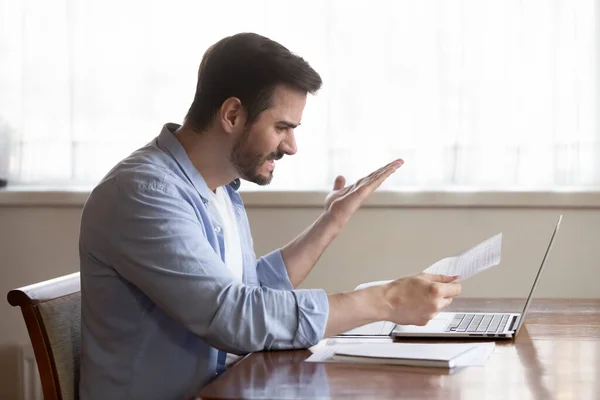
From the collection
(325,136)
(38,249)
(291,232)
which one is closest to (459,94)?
(325,136)

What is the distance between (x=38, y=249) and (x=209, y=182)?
145 cm

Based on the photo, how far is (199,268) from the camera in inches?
54.5

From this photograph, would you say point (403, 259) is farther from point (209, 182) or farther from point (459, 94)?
point (209, 182)

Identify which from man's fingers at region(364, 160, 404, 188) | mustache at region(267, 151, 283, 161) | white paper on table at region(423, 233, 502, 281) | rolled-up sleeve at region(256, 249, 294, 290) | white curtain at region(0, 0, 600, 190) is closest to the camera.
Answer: white paper on table at region(423, 233, 502, 281)

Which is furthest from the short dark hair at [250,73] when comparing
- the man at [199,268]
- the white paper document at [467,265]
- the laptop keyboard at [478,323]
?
the laptop keyboard at [478,323]

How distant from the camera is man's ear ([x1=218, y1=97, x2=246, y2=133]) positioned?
5.34ft

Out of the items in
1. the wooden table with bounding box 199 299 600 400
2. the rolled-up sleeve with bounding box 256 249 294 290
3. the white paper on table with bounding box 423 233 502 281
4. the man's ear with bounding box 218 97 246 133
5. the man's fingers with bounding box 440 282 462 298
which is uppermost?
the man's ear with bounding box 218 97 246 133

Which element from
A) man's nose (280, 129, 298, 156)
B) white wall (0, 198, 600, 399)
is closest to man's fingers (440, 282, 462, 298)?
man's nose (280, 129, 298, 156)

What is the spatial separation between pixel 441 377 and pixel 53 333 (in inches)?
25.6

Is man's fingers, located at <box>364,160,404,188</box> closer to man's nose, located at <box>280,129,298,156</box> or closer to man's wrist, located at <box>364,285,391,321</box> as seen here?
man's nose, located at <box>280,129,298,156</box>

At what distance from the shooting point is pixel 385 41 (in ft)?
9.04

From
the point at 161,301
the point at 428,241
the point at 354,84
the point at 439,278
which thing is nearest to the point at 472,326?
the point at 439,278

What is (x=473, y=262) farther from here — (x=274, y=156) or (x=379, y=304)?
(x=274, y=156)

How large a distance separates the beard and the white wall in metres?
1.15
